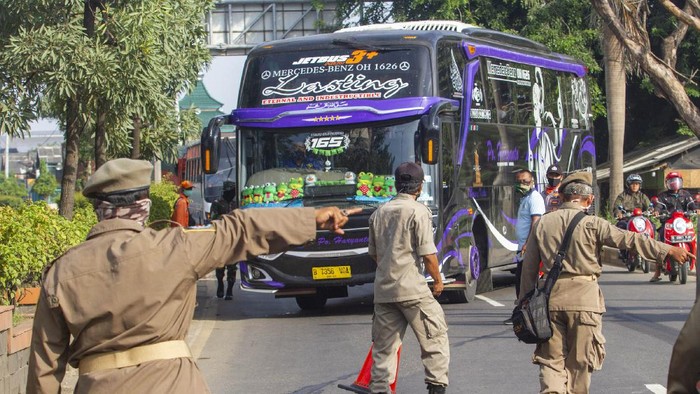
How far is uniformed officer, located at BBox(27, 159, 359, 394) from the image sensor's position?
410 centimetres

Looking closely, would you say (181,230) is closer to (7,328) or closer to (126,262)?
(126,262)

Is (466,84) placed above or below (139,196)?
above

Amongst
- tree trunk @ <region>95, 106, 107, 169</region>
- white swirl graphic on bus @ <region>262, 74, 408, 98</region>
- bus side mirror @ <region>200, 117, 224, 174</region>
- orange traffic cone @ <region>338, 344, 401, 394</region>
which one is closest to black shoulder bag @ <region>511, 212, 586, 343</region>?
orange traffic cone @ <region>338, 344, 401, 394</region>

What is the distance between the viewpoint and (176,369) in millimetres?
4152

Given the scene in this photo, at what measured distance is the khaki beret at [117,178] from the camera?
4309 mm

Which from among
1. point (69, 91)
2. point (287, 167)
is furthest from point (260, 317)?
point (69, 91)

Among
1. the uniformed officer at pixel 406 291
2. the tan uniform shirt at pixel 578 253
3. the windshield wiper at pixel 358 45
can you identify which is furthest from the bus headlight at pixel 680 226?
the tan uniform shirt at pixel 578 253

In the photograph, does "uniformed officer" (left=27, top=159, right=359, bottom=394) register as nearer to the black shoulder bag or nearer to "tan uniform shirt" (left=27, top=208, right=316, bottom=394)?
"tan uniform shirt" (left=27, top=208, right=316, bottom=394)

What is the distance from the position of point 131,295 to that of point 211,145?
11.0m

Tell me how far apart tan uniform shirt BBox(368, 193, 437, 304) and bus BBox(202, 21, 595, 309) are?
5769mm

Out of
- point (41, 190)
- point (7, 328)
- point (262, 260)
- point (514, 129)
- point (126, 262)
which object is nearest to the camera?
point (126, 262)

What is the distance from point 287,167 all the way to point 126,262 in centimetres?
1102

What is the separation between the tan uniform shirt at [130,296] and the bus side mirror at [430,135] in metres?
10.1

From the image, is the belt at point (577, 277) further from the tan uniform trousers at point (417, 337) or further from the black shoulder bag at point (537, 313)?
the tan uniform trousers at point (417, 337)
